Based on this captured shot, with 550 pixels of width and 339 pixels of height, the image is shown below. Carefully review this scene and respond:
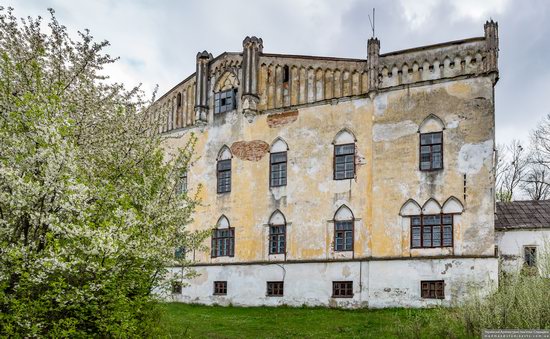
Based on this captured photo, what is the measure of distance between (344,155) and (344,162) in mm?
280

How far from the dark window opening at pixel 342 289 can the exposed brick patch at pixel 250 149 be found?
647cm

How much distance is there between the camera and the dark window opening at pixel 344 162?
22469mm

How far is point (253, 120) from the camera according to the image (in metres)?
25.1

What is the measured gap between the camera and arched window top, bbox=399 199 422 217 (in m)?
20.9

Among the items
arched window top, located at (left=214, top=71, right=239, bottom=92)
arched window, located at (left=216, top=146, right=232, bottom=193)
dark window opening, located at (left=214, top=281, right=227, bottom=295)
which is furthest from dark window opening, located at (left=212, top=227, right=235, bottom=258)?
arched window top, located at (left=214, top=71, right=239, bottom=92)

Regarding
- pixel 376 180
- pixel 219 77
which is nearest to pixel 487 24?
pixel 376 180

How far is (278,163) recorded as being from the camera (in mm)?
24234

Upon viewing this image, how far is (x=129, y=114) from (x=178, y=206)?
222 centimetres

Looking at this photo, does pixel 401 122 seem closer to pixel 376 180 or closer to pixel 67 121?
pixel 376 180

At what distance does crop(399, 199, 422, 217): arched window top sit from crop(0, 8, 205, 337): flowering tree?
12.2 meters

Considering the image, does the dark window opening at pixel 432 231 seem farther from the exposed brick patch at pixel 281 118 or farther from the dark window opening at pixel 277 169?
the exposed brick patch at pixel 281 118

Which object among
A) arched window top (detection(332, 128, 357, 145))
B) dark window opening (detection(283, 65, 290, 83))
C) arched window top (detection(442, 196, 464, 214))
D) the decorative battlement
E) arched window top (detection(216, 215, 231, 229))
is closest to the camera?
arched window top (detection(442, 196, 464, 214))

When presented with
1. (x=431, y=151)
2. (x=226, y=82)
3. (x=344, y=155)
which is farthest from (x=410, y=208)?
(x=226, y=82)

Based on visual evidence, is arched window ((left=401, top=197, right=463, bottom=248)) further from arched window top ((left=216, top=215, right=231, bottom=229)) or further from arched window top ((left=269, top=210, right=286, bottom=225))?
arched window top ((left=216, top=215, right=231, bottom=229))
